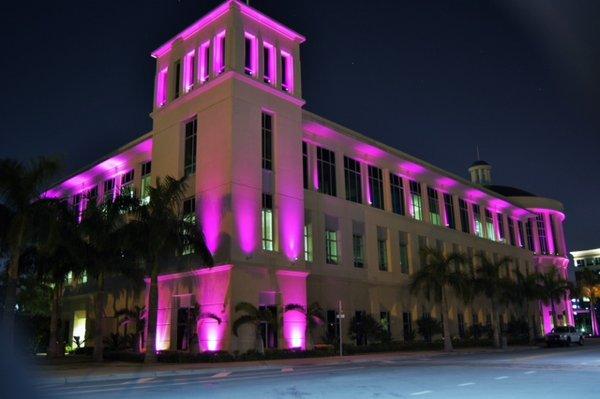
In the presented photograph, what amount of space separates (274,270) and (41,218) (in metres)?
13.6

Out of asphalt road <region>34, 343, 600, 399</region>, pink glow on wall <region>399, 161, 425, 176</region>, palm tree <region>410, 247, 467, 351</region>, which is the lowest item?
asphalt road <region>34, 343, 600, 399</region>

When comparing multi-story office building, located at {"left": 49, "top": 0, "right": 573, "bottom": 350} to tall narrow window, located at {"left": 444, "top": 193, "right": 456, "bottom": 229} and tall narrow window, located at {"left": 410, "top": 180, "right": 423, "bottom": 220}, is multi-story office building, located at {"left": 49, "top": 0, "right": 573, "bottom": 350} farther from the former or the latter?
tall narrow window, located at {"left": 444, "top": 193, "right": 456, "bottom": 229}

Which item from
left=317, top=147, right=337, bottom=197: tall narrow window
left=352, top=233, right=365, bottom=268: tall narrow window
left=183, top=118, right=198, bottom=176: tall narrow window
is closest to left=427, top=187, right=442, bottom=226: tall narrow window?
left=352, top=233, right=365, bottom=268: tall narrow window

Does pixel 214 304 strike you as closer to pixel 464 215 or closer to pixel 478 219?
pixel 464 215

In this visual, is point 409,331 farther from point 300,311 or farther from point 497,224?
point 497,224

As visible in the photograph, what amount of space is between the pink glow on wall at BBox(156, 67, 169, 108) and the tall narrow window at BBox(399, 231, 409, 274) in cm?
2247

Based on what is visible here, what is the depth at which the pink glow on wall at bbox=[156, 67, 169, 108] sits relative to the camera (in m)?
39.8

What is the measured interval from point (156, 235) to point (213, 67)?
1292 centimetres

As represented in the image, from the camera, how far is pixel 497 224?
6650cm

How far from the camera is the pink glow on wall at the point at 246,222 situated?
3141 centimetres

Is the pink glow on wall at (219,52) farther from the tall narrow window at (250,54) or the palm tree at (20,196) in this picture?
the palm tree at (20,196)

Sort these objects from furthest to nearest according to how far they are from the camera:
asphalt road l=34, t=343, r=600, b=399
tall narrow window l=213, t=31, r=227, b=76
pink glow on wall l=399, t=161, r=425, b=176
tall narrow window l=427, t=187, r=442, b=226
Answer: tall narrow window l=427, t=187, r=442, b=226 < pink glow on wall l=399, t=161, r=425, b=176 < tall narrow window l=213, t=31, r=227, b=76 < asphalt road l=34, t=343, r=600, b=399

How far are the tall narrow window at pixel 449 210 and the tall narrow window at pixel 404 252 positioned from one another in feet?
30.3

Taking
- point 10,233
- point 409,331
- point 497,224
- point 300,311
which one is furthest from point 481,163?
point 10,233
